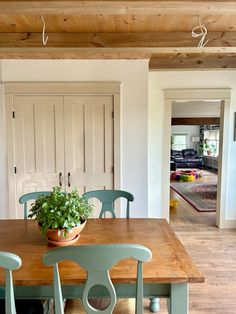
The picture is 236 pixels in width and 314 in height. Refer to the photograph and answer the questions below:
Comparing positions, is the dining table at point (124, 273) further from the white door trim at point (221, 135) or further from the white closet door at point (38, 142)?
the white door trim at point (221, 135)

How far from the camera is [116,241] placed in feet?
5.81

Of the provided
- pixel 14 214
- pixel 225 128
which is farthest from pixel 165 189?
pixel 14 214

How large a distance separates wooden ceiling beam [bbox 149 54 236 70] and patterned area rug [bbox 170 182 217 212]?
2.71 metres

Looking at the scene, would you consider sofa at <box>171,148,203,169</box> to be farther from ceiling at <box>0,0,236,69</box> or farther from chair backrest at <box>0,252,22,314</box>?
chair backrest at <box>0,252,22,314</box>

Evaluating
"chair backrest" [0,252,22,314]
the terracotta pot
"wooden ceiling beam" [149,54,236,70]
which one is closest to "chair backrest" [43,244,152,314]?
"chair backrest" [0,252,22,314]

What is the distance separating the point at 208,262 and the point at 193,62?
2753 mm

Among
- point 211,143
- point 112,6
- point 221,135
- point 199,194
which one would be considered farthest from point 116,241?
point 211,143

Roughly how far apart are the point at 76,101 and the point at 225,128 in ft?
7.71

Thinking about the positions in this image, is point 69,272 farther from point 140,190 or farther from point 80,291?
point 140,190

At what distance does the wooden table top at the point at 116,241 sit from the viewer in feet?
4.29

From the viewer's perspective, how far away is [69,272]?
135 cm

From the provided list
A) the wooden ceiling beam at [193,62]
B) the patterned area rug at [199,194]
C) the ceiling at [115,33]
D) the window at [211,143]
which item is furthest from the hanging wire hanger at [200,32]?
the window at [211,143]

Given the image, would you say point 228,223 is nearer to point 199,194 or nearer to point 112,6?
point 199,194

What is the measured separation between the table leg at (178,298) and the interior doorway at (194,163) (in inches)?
121
